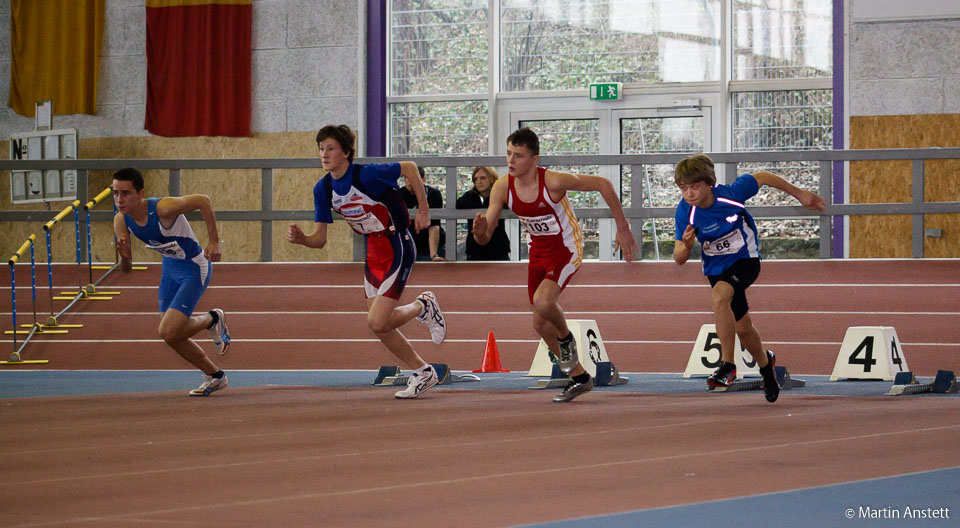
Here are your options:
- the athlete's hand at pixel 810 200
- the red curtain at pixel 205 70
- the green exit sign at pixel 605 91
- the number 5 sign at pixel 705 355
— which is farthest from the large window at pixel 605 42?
the athlete's hand at pixel 810 200

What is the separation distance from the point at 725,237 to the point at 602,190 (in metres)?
0.99

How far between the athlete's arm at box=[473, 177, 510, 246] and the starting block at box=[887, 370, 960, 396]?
320 cm

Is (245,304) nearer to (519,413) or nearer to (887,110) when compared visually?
(519,413)

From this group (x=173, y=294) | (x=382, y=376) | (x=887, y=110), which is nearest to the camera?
(x=173, y=294)

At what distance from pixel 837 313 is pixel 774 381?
15.3ft

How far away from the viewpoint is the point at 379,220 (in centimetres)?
896

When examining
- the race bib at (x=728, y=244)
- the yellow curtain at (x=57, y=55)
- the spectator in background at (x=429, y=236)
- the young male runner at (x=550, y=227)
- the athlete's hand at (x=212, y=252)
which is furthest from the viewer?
the yellow curtain at (x=57, y=55)

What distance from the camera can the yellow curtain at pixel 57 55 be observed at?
801 inches

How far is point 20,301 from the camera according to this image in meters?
14.4

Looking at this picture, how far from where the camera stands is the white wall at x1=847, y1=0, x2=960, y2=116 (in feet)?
56.6

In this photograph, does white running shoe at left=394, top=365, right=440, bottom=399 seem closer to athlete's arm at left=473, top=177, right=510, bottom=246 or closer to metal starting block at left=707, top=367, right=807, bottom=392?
athlete's arm at left=473, top=177, right=510, bottom=246

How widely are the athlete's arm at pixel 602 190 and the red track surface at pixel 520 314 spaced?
131 inches

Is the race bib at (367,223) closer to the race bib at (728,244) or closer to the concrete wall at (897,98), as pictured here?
the race bib at (728,244)

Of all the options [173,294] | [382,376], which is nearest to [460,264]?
[382,376]
